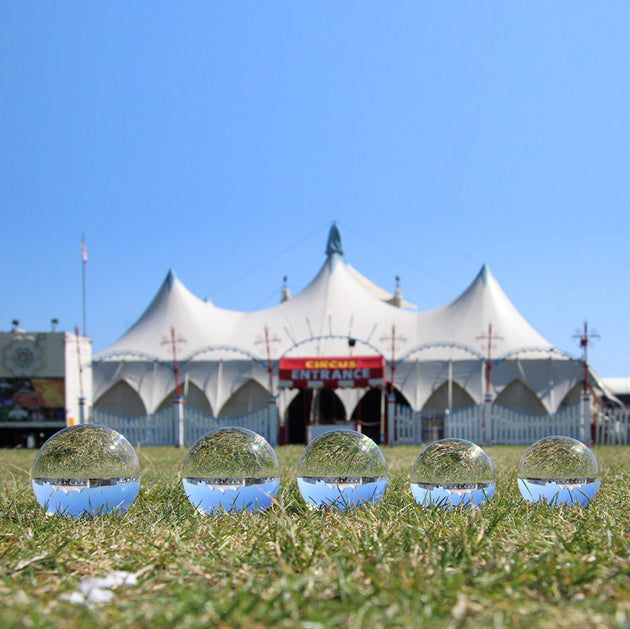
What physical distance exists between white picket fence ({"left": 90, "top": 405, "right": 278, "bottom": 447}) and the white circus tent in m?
1.18

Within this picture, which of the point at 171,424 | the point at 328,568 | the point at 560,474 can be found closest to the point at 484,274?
the point at 171,424

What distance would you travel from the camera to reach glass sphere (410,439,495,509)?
3422 millimetres

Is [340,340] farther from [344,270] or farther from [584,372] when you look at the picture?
[584,372]

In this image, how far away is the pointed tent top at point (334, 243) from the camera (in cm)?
2409

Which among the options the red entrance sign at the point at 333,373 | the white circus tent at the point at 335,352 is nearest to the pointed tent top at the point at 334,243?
the white circus tent at the point at 335,352

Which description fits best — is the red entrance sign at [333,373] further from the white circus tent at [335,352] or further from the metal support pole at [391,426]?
the white circus tent at [335,352]

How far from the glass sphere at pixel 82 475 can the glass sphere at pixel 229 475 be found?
33 centimetres

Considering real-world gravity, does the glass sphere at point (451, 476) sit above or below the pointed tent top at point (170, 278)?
below

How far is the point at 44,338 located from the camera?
16.9m

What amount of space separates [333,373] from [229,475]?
1359 cm

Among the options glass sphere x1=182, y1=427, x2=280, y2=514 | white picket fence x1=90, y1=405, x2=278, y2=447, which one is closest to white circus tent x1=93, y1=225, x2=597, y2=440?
white picket fence x1=90, y1=405, x2=278, y2=447

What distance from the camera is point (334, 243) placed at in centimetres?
2427

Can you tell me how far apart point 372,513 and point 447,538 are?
1.93 feet

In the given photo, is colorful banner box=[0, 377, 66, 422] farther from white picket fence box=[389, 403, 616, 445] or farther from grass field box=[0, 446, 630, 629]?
grass field box=[0, 446, 630, 629]
